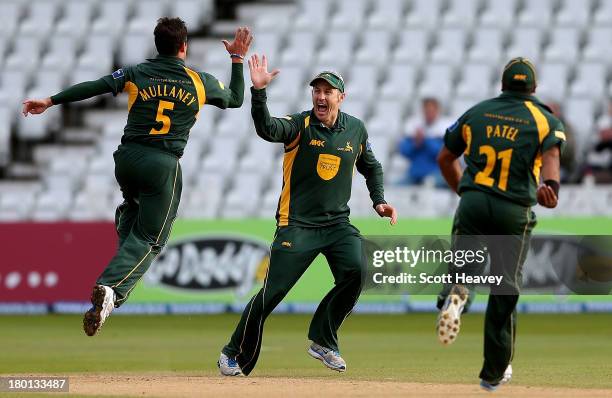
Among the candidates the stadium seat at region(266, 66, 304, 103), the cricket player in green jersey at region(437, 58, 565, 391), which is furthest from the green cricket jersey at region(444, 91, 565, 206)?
the stadium seat at region(266, 66, 304, 103)

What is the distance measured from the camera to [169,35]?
10297 millimetres

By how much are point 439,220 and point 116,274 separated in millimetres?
8296

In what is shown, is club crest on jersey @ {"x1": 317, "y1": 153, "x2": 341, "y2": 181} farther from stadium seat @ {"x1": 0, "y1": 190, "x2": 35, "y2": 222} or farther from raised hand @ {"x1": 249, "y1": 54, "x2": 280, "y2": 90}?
stadium seat @ {"x1": 0, "y1": 190, "x2": 35, "y2": 222}

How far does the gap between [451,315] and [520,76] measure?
5.60 ft

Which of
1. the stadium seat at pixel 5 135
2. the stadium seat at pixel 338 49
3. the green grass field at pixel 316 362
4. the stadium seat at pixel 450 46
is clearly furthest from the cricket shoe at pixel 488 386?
the stadium seat at pixel 5 135

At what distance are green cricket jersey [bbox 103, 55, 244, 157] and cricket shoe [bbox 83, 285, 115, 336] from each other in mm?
1205

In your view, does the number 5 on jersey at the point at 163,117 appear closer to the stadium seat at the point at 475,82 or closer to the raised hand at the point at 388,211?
the raised hand at the point at 388,211

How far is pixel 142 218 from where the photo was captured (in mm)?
10398

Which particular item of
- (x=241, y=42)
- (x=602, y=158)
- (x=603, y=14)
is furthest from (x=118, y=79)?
(x=603, y=14)

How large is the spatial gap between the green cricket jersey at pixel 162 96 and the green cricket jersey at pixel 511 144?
2118 mm

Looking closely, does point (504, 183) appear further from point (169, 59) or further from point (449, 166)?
point (169, 59)

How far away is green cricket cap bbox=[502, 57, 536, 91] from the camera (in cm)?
913

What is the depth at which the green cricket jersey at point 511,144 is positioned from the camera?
9008 millimetres

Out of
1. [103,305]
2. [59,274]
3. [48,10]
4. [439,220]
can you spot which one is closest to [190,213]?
[59,274]
